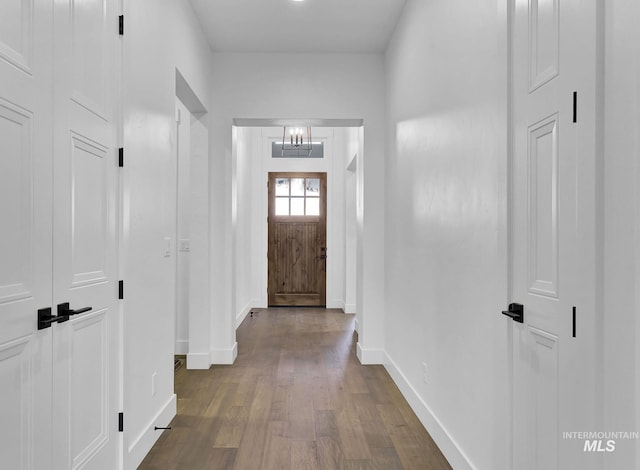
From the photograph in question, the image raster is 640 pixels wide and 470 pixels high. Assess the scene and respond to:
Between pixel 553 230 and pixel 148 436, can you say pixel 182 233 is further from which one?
pixel 553 230

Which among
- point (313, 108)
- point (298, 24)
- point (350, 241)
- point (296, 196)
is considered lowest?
point (350, 241)

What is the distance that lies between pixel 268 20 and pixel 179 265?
254cm

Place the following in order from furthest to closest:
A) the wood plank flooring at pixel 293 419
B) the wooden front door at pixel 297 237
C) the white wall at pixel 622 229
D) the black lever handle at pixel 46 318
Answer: the wooden front door at pixel 297 237 → the wood plank flooring at pixel 293 419 → the black lever handle at pixel 46 318 → the white wall at pixel 622 229

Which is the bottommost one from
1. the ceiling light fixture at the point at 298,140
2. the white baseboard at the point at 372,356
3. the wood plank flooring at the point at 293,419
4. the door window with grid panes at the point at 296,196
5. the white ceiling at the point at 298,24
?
the wood plank flooring at the point at 293,419

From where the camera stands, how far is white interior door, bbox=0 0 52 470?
133 centimetres

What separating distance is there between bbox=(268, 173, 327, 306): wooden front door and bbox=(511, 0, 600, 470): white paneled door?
6.37 m

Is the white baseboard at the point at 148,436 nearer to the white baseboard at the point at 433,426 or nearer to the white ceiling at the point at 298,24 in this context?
the white baseboard at the point at 433,426

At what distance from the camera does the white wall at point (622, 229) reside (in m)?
1.09

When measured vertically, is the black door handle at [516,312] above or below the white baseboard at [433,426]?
above

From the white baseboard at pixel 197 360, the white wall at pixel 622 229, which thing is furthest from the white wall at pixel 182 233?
the white wall at pixel 622 229

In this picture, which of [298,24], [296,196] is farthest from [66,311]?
[296,196]

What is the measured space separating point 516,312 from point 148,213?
6.37ft

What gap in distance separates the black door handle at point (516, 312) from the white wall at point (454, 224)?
96 millimetres

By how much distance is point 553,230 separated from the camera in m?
1.45
